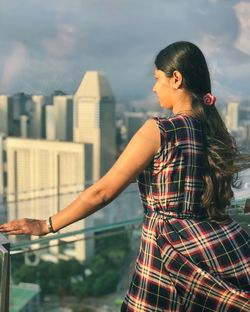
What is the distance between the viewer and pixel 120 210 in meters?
2.24

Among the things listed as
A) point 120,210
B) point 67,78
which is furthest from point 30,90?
point 120,210

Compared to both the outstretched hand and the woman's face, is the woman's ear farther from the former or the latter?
the outstretched hand

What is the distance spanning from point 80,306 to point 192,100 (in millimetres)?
7664

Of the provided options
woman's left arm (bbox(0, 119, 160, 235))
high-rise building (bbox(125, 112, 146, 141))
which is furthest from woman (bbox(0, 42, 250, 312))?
high-rise building (bbox(125, 112, 146, 141))

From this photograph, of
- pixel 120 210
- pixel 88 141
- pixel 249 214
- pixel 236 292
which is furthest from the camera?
pixel 88 141

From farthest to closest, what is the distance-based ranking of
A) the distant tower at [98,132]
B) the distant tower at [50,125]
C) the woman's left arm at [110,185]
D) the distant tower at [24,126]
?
the distant tower at [50,125] → the distant tower at [24,126] → the distant tower at [98,132] → the woman's left arm at [110,185]

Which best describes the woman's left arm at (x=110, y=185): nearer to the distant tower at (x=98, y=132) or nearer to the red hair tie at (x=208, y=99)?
the red hair tie at (x=208, y=99)

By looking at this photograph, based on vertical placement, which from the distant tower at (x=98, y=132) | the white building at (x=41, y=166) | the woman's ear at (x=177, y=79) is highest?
the distant tower at (x=98, y=132)

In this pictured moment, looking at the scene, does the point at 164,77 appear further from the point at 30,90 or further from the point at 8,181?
the point at 8,181

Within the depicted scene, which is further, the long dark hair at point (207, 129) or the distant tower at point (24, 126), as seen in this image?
the distant tower at point (24, 126)

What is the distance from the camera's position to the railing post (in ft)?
1.92

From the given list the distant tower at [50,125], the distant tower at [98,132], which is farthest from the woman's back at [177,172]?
the distant tower at [50,125]

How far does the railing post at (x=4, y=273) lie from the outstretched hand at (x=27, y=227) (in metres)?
0.01

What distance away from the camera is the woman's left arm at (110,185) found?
1.88 feet
